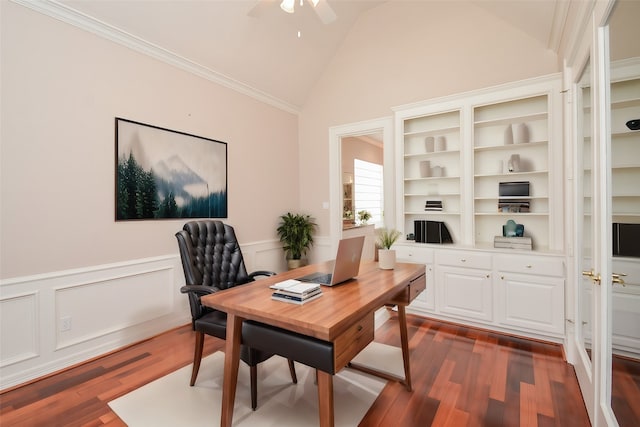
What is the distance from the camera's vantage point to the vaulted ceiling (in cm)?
257

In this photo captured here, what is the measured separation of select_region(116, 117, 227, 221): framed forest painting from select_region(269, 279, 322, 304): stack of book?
6.73 ft

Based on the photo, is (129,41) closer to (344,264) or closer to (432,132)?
(344,264)

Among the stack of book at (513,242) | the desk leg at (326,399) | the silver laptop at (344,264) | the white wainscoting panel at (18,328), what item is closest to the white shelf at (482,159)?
the stack of book at (513,242)

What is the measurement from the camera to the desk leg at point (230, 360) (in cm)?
148

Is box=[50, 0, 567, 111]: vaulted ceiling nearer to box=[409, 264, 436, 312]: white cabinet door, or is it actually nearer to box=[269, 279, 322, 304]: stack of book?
box=[269, 279, 322, 304]: stack of book

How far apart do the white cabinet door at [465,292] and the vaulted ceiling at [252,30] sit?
2329 millimetres

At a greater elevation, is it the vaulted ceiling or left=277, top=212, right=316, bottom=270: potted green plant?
the vaulted ceiling

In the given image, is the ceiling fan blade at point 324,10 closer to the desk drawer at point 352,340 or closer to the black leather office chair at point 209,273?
the black leather office chair at point 209,273

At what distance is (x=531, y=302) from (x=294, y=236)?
2.92 meters

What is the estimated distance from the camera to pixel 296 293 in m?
1.44

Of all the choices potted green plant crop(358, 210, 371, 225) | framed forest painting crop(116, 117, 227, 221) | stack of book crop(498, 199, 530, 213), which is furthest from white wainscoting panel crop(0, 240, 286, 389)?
potted green plant crop(358, 210, 371, 225)

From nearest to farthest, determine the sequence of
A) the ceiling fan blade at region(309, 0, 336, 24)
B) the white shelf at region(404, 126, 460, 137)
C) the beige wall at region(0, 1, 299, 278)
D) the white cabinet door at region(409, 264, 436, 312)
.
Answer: the beige wall at region(0, 1, 299, 278), the ceiling fan blade at region(309, 0, 336, 24), the white cabinet door at region(409, 264, 436, 312), the white shelf at region(404, 126, 460, 137)

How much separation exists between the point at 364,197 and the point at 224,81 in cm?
417

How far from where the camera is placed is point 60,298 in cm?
238
